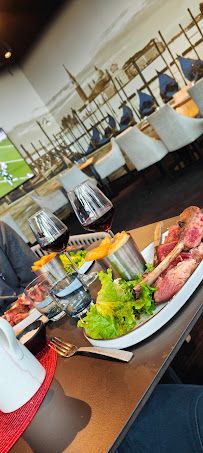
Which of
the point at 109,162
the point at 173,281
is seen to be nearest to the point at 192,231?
the point at 173,281

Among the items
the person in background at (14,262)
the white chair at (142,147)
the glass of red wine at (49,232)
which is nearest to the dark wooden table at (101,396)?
the glass of red wine at (49,232)

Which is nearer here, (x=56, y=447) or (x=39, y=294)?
(x=56, y=447)

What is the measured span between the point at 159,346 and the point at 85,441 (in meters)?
0.21

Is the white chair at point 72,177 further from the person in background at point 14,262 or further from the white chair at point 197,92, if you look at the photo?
the person in background at point 14,262

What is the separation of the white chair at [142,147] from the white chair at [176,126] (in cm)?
26

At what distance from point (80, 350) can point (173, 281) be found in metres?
0.28

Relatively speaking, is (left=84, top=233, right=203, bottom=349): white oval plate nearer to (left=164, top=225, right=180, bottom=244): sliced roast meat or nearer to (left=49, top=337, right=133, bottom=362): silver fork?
(left=49, top=337, right=133, bottom=362): silver fork

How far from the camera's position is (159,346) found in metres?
0.67

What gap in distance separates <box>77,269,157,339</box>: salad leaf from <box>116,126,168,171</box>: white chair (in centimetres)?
447

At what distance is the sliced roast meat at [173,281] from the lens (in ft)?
2.38

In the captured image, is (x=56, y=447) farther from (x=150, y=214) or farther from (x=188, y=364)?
(x=150, y=214)

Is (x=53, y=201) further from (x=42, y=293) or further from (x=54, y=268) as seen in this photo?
(x=42, y=293)

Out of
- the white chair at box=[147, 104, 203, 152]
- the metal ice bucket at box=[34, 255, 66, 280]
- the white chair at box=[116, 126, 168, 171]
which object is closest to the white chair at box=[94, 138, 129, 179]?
the white chair at box=[116, 126, 168, 171]

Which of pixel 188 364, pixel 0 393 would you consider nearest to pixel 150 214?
pixel 188 364
